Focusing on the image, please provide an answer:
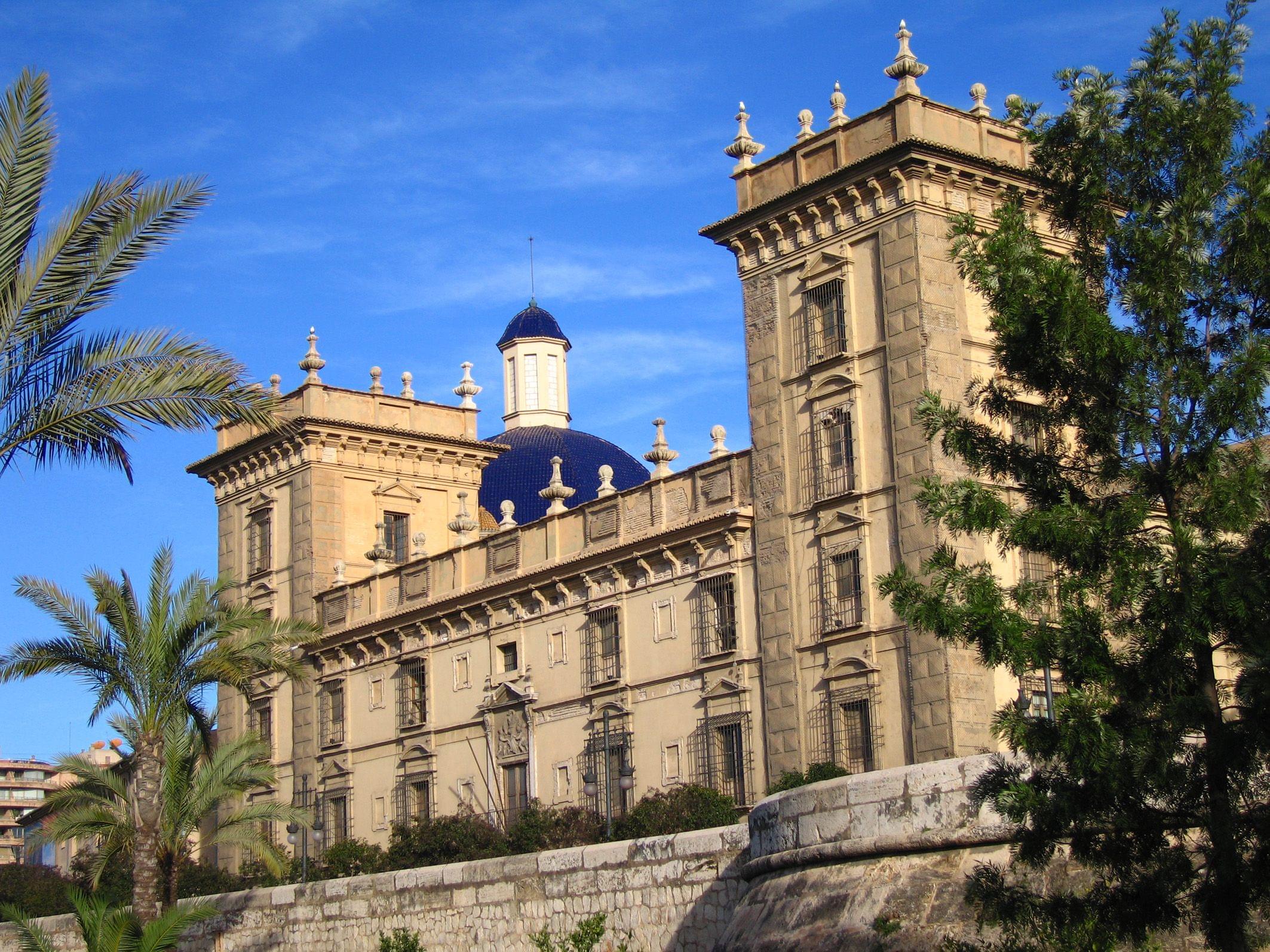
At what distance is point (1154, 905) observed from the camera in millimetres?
11641

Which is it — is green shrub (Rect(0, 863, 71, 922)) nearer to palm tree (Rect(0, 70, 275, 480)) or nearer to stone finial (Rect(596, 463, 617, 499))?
stone finial (Rect(596, 463, 617, 499))

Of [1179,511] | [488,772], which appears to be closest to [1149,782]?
[1179,511]

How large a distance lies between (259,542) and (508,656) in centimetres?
1090

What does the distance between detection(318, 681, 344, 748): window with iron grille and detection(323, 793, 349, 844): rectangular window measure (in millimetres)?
1208

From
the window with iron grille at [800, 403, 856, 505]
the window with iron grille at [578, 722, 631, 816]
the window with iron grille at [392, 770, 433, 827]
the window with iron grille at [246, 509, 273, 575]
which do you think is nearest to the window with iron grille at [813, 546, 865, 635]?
the window with iron grille at [800, 403, 856, 505]

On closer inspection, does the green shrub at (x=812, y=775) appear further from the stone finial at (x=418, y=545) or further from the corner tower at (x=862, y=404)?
the stone finial at (x=418, y=545)

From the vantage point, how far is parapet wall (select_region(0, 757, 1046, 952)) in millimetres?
14742

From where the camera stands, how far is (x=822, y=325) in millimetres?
29812

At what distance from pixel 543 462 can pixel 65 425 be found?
44242mm

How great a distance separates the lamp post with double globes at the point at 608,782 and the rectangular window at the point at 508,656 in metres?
3.34

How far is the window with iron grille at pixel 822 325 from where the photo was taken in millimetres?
Answer: 29391

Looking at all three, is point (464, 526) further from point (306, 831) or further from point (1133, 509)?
point (1133, 509)

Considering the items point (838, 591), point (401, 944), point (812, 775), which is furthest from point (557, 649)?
point (401, 944)

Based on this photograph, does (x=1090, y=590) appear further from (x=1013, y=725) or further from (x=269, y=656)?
(x=269, y=656)
